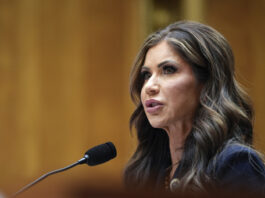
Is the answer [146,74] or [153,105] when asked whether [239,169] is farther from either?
[146,74]

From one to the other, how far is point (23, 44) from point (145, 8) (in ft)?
2.71

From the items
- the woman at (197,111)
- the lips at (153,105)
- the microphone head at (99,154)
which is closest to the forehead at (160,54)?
the woman at (197,111)

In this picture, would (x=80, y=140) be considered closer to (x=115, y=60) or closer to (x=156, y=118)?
(x=115, y=60)

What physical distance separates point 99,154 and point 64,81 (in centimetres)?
181

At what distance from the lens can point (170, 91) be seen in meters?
1.31

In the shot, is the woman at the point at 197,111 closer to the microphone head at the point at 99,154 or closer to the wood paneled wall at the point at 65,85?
the microphone head at the point at 99,154

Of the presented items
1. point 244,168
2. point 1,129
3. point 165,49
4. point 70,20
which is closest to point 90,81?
point 70,20

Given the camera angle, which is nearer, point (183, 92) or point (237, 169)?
point (237, 169)

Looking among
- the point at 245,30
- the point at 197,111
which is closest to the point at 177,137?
the point at 197,111

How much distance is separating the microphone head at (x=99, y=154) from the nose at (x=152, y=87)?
0.21 m

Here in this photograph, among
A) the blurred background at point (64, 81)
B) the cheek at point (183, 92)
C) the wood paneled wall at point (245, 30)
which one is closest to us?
the cheek at point (183, 92)

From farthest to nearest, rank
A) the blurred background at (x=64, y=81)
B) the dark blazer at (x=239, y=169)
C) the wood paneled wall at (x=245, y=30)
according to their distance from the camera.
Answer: the blurred background at (x=64, y=81), the wood paneled wall at (x=245, y=30), the dark blazer at (x=239, y=169)

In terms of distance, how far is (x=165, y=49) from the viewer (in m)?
1.37

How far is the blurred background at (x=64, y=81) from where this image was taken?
291cm
